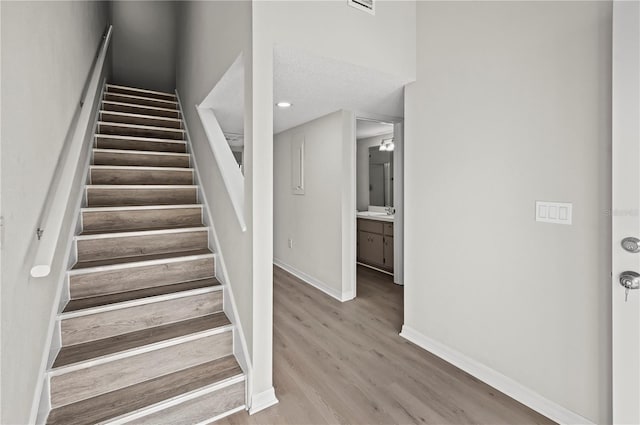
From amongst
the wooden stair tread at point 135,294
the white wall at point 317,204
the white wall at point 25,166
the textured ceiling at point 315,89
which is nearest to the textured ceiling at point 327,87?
the textured ceiling at point 315,89

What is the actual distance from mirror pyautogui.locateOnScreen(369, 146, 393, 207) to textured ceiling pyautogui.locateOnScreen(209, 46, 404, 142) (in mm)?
1456

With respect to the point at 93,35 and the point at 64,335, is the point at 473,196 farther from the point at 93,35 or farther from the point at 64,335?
the point at 93,35

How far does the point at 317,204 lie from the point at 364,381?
213cm

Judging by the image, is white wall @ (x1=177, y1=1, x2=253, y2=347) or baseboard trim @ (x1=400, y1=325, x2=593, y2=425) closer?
baseboard trim @ (x1=400, y1=325, x2=593, y2=425)

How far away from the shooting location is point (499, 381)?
6.20ft

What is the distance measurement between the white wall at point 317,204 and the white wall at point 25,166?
2293mm

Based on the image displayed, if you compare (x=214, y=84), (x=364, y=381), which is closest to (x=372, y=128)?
(x=214, y=84)

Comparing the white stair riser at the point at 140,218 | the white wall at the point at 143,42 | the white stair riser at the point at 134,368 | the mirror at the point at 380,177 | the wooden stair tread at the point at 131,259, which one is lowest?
the white stair riser at the point at 134,368

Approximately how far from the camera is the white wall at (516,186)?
148cm

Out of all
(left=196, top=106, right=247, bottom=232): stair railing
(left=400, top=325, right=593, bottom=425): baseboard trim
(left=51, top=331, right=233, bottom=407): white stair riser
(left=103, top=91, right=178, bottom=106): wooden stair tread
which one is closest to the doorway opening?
(left=400, top=325, right=593, bottom=425): baseboard trim

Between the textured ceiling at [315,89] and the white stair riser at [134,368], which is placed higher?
the textured ceiling at [315,89]

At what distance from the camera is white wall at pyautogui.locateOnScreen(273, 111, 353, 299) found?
3.35 meters

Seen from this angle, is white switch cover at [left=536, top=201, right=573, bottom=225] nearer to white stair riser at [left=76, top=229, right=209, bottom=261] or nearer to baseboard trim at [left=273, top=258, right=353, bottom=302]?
baseboard trim at [left=273, top=258, right=353, bottom=302]

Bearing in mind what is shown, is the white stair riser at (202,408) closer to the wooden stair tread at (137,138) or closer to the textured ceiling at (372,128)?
the wooden stair tread at (137,138)
